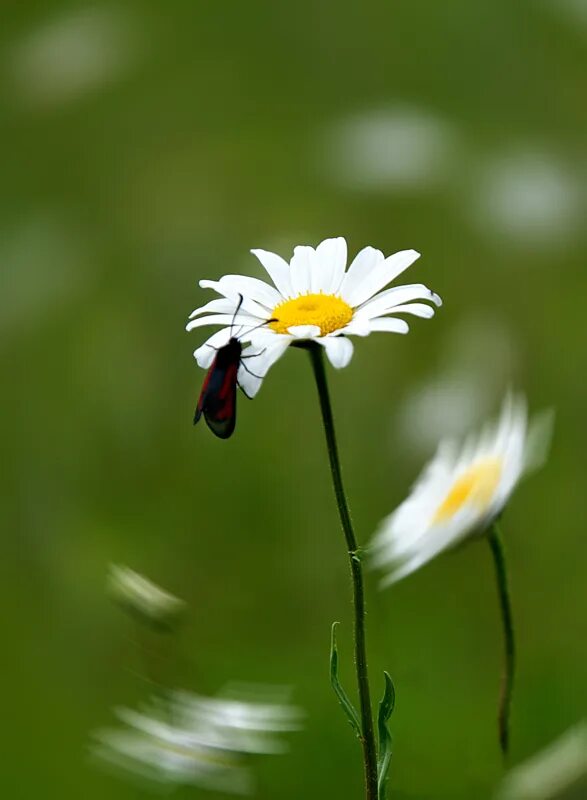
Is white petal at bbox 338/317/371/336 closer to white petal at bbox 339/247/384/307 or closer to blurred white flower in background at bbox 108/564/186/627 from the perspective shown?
white petal at bbox 339/247/384/307

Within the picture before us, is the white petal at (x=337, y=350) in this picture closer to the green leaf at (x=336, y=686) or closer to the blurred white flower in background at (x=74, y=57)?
the green leaf at (x=336, y=686)

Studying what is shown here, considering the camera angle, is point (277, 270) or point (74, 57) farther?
point (74, 57)

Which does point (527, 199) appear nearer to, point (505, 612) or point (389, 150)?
point (389, 150)

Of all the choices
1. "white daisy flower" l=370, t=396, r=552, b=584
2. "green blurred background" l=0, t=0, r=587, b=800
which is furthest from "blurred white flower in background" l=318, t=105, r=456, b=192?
"white daisy flower" l=370, t=396, r=552, b=584

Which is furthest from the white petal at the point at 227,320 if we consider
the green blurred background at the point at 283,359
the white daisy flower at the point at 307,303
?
the green blurred background at the point at 283,359

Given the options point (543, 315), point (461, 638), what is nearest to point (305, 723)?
point (461, 638)

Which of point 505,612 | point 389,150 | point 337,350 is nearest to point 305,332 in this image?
point 337,350

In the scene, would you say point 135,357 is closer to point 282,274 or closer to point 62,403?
point 62,403
